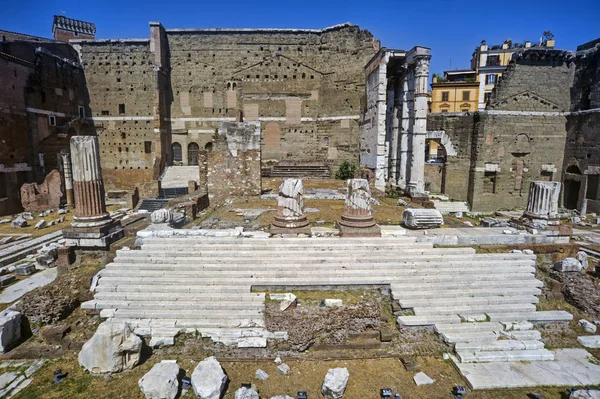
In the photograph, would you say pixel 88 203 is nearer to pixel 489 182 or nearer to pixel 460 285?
pixel 460 285

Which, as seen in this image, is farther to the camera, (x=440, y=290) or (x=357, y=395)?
(x=440, y=290)

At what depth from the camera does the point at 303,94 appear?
28.4 meters

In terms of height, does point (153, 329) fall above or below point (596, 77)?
below

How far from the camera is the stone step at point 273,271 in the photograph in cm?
788

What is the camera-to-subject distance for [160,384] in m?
→ 5.07

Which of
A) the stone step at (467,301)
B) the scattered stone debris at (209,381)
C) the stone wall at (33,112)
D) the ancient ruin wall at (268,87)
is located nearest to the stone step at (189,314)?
the scattered stone debris at (209,381)

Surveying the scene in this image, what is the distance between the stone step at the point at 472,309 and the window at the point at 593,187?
1653cm

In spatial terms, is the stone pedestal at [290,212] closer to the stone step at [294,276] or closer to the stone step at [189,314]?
the stone step at [294,276]

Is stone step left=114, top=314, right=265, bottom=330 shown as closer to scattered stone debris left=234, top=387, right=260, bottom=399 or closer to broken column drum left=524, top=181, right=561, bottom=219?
scattered stone debris left=234, top=387, right=260, bottom=399

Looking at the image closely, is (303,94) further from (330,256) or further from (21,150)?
(330,256)

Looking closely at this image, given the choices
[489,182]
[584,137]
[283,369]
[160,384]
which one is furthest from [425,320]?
[584,137]

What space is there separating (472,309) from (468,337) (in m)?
0.95

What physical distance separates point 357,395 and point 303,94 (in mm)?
26174

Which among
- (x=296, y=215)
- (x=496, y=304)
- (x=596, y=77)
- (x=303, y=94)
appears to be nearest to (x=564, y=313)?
(x=496, y=304)
